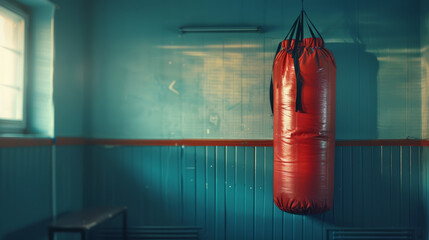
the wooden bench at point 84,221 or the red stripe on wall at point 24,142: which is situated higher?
the red stripe on wall at point 24,142

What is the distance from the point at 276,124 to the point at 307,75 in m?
0.44

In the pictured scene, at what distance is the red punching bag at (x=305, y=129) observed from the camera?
2355 millimetres

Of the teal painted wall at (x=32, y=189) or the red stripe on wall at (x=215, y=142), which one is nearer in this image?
the teal painted wall at (x=32, y=189)

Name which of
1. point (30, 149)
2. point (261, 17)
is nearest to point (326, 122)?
point (261, 17)

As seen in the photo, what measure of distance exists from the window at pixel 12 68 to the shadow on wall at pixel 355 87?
253cm

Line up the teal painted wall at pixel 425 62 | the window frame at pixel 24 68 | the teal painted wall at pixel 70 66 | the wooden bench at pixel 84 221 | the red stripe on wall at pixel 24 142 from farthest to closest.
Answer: the teal painted wall at pixel 425 62, the teal painted wall at pixel 70 66, the window frame at pixel 24 68, the wooden bench at pixel 84 221, the red stripe on wall at pixel 24 142

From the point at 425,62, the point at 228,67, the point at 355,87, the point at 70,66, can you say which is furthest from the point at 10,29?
the point at 425,62

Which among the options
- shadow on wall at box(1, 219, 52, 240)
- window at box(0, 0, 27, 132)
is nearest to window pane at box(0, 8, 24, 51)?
window at box(0, 0, 27, 132)

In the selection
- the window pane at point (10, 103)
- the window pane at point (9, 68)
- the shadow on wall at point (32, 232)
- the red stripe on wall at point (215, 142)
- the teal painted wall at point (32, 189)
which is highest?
the window pane at point (9, 68)

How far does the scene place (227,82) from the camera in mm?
2965

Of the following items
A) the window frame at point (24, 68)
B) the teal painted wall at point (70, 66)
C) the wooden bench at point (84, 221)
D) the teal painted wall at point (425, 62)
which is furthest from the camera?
the teal painted wall at point (425, 62)

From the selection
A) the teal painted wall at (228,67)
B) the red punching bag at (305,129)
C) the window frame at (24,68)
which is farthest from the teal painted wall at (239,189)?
the window frame at (24,68)

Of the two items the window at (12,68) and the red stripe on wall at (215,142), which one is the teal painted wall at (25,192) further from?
the red stripe on wall at (215,142)

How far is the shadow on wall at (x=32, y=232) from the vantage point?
2.10 metres
